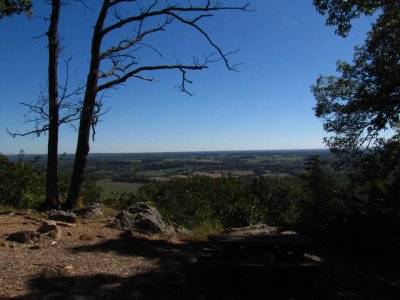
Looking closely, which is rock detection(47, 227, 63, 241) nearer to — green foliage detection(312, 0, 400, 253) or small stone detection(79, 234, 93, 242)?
small stone detection(79, 234, 93, 242)

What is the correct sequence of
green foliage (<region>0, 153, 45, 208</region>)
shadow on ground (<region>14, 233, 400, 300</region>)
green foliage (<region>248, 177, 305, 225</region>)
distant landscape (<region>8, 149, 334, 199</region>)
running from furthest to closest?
green foliage (<region>248, 177, 305, 225</region>), distant landscape (<region>8, 149, 334, 199</region>), green foliage (<region>0, 153, 45, 208</region>), shadow on ground (<region>14, 233, 400, 300</region>)

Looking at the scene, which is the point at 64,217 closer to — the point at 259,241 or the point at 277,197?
the point at 259,241

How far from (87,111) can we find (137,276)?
5.55 meters

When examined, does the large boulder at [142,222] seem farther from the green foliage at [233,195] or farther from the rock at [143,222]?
the green foliage at [233,195]

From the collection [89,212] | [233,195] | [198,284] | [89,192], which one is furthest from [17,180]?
[233,195]

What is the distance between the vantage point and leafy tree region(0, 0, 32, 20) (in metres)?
8.51

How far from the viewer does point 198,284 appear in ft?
19.2

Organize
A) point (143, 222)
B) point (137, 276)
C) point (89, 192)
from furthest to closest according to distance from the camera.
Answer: point (89, 192) < point (143, 222) < point (137, 276)

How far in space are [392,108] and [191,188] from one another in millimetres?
34616

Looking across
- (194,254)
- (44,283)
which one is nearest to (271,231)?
(194,254)

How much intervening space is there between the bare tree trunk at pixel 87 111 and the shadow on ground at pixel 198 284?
3.51 m

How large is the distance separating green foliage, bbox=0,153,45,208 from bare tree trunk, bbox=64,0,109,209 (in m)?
6.01

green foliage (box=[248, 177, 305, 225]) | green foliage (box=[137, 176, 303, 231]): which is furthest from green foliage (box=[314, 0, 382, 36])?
green foliage (box=[248, 177, 305, 225])

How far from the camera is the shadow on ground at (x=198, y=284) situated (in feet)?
17.0
